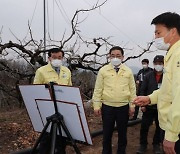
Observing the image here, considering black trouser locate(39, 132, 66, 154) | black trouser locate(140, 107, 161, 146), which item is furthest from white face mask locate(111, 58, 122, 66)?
black trouser locate(39, 132, 66, 154)

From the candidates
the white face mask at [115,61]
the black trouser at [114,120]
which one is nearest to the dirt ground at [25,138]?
the black trouser at [114,120]

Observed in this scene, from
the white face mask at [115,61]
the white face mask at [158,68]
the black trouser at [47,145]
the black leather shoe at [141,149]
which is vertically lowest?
the black leather shoe at [141,149]

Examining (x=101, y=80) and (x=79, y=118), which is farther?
(x=101, y=80)

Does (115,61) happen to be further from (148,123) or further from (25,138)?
(25,138)

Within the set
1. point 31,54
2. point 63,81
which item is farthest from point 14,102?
point 63,81

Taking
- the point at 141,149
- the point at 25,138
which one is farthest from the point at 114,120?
the point at 25,138

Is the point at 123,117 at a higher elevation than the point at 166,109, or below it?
below

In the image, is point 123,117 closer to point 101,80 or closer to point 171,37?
point 101,80

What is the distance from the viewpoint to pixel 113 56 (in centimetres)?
438

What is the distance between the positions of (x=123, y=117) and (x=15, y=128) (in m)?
2.40

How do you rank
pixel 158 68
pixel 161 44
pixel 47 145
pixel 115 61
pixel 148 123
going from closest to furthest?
pixel 161 44 → pixel 47 145 → pixel 115 61 → pixel 158 68 → pixel 148 123

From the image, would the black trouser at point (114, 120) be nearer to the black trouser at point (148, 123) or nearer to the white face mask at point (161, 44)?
the black trouser at point (148, 123)

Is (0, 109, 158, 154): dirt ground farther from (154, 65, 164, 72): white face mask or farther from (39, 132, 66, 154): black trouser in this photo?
(154, 65, 164, 72): white face mask

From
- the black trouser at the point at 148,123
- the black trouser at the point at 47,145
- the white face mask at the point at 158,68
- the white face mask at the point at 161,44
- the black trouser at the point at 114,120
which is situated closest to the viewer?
the white face mask at the point at 161,44
